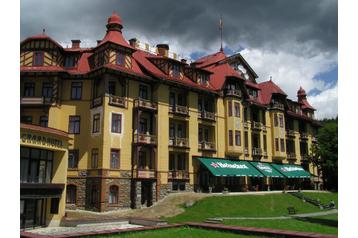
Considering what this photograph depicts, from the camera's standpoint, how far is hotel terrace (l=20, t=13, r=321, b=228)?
29125 millimetres

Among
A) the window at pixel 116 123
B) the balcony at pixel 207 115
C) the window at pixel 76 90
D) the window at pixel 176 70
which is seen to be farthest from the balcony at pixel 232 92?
the window at pixel 76 90

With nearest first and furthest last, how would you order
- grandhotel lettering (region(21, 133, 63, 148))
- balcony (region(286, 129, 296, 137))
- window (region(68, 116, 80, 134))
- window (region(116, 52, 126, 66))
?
grandhotel lettering (region(21, 133, 63, 148)) → window (region(68, 116, 80, 134)) → window (region(116, 52, 126, 66)) → balcony (region(286, 129, 296, 137))

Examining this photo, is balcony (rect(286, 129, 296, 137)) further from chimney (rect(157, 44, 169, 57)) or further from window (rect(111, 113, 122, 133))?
window (rect(111, 113, 122, 133))

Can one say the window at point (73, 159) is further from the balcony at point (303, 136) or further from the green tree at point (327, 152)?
the balcony at point (303, 136)

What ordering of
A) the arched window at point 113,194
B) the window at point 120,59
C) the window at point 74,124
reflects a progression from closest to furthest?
the arched window at point 113,194
the window at point 74,124
the window at point 120,59

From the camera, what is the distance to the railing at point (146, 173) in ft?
123

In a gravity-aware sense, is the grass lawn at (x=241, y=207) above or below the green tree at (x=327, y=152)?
below

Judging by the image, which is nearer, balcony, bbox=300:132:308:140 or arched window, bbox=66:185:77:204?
arched window, bbox=66:185:77:204

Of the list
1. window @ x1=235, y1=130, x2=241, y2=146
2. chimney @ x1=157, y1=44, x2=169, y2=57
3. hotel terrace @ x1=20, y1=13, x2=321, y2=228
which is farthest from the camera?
chimney @ x1=157, y1=44, x2=169, y2=57

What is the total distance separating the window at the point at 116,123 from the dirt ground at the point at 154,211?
8120 millimetres

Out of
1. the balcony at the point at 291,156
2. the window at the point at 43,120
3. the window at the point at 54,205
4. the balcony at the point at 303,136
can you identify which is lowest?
the window at the point at 54,205

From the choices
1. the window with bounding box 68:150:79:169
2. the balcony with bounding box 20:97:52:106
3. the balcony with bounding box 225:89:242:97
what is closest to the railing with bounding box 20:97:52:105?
the balcony with bounding box 20:97:52:106

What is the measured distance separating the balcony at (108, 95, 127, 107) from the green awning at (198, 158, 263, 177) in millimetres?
11997

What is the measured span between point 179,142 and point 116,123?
27.7 feet
